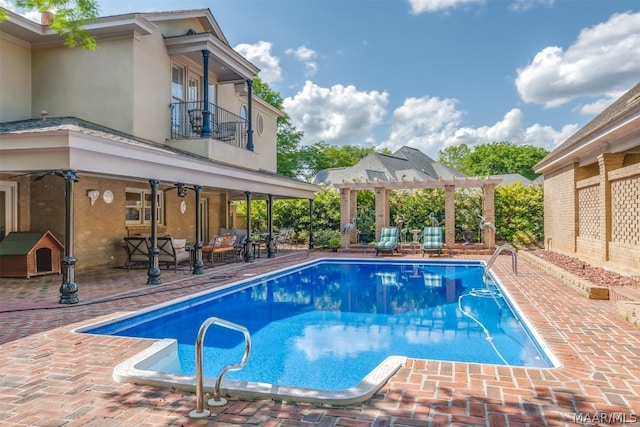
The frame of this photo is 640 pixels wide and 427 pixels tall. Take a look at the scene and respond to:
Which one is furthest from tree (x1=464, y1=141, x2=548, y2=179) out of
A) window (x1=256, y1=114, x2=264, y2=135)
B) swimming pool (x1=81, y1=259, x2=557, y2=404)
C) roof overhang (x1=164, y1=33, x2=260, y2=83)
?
swimming pool (x1=81, y1=259, x2=557, y2=404)

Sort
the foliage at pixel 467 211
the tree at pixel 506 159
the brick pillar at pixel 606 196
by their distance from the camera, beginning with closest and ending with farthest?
1. the brick pillar at pixel 606 196
2. the foliage at pixel 467 211
3. the tree at pixel 506 159

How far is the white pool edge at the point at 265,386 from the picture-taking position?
3.61m

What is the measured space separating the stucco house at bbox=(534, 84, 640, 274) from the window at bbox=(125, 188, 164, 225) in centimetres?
1326

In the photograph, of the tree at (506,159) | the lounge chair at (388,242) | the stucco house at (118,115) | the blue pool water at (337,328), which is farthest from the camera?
the tree at (506,159)

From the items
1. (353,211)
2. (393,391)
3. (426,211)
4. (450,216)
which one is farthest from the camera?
(426,211)

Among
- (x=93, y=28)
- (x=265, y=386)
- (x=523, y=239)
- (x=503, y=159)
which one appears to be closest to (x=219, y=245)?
(x=93, y=28)

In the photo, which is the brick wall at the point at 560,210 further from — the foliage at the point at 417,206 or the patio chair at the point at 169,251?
the patio chair at the point at 169,251

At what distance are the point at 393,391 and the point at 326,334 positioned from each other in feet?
11.1

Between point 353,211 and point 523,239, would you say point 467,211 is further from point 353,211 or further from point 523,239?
point 353,211

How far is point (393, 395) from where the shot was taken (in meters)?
3.70

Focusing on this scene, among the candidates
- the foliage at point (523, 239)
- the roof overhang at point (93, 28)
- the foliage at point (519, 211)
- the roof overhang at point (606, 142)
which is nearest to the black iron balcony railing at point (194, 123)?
the roof overhang at point (93, 28)

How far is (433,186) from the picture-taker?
19156mm

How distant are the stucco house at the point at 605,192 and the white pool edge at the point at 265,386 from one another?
7422mm

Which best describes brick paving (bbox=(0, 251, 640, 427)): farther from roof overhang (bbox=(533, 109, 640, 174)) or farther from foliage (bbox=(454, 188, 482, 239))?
foliage (bbox=(454, 188, 482, 239))
